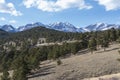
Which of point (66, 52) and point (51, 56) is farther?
point (66, 52)

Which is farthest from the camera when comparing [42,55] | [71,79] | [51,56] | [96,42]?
[42,55]

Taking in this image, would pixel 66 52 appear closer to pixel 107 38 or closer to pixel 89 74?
pixel 107 38

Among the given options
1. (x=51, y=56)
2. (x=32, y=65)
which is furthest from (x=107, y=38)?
(x=32, y=65)

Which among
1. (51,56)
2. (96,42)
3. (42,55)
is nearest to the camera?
(51,56)

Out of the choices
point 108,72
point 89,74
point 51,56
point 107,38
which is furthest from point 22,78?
point 107,38

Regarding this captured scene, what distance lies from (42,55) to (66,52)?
13836 millimetres

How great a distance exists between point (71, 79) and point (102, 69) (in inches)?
394

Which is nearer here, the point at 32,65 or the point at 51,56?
the point at 32,65

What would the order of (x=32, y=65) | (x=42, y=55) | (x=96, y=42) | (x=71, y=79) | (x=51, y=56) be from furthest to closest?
(x=42, y=55) → (x=96, y=42) → (x=51, y=56) → (x=32, y=65) → (x=71, y=79)

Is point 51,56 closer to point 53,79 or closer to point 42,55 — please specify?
Answer: point 42,55

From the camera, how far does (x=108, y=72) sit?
73250mm

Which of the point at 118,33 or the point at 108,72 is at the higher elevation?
the point at 118,33

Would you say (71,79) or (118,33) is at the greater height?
(118,33)

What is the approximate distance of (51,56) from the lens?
429ft
